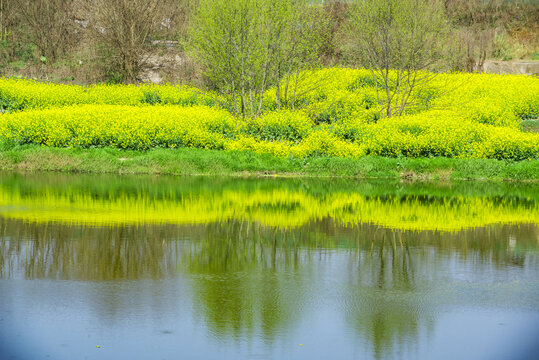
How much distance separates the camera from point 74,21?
48875 mm

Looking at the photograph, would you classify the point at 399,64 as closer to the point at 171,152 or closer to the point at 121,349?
the point at 171,152

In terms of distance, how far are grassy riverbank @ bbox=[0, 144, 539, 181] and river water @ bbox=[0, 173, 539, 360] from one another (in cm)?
697

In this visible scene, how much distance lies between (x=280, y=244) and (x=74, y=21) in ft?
133

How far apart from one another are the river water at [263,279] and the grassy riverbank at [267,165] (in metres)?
6.97

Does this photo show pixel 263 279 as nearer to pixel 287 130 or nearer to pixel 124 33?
pixel 287 130

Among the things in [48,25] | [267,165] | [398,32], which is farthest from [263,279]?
[48,25]

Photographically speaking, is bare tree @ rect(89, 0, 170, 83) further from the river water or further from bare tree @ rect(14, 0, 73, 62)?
the river water

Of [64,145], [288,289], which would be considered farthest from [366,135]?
[288,289]

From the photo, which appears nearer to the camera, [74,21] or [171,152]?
[171,152]

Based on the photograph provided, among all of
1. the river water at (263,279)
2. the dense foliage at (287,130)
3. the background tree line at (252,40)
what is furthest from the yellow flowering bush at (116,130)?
the river water at (263,279)

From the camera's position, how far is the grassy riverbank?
24766 mm

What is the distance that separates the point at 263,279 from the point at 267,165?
51.2 feet

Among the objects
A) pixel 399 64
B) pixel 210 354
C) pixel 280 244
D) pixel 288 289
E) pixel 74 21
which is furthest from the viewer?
pixel 74 21

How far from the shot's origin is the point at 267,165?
25203 mm
